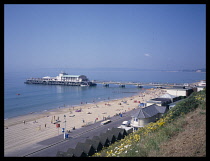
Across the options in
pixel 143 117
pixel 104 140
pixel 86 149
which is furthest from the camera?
pixel 143 117

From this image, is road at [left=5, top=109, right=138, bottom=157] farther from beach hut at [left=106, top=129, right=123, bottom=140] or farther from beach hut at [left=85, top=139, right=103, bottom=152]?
beach hut at [left=85, top=139, right=103, bottom=152]

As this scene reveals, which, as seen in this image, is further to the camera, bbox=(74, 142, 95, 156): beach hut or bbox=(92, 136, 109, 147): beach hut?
bbox=(92, 136, 109, 147): beach hut

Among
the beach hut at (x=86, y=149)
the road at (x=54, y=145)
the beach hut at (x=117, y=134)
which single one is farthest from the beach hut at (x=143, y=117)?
the beach hut at (x=86, y=149)

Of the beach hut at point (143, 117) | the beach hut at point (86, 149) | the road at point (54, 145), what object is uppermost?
the beach hut at point (143, 117)

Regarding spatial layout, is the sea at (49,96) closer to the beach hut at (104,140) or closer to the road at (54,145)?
the road at (54,145)

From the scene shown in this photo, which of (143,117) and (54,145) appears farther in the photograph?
(143,117)

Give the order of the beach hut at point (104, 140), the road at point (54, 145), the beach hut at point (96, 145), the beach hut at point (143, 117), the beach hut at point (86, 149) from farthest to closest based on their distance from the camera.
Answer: the beach hut at point (143, 117), the road at point (54, 145), the beach hut at point (104, 140), the beach hut at point (96, 145), the beach hut at point (86, 149)

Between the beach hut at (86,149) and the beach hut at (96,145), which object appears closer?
the beach hut at (86,149)

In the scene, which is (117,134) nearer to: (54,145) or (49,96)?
(54,145)

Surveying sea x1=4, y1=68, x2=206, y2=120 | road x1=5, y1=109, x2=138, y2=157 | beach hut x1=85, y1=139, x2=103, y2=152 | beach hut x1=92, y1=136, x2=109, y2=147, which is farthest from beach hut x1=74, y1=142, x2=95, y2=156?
sea x1=4, y1=68, x2=206, y2=120

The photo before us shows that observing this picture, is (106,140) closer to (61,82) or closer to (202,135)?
(202,135)

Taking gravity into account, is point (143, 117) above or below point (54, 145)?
above

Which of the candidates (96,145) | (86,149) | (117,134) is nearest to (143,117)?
(117,134)

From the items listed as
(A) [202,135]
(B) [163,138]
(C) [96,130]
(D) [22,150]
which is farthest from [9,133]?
(A) [202,135]
